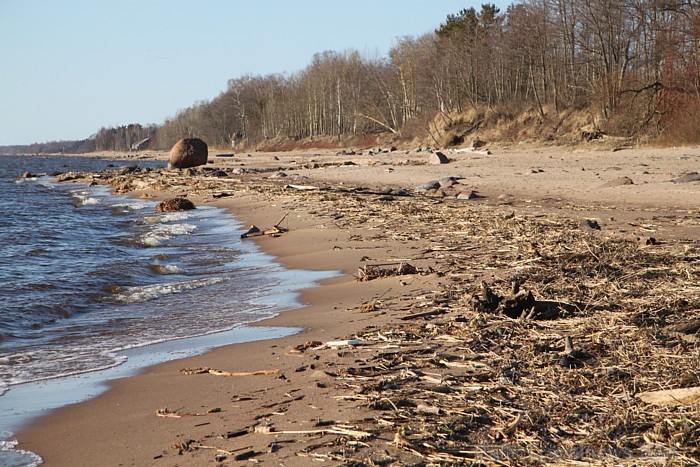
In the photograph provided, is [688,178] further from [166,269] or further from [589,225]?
[166,269]

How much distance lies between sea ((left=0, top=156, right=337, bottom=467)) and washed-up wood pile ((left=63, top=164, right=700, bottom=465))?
142 centimetres

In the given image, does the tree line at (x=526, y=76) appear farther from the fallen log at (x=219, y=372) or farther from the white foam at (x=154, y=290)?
the fallen log at (x=219, y=372)

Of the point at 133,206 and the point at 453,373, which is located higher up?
the point at 453,373

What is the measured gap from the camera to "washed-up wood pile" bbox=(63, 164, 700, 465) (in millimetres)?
2697

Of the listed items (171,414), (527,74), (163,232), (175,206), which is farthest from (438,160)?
(527,74)

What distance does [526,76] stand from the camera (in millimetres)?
46125

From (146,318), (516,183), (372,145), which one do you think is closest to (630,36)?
(516,183)

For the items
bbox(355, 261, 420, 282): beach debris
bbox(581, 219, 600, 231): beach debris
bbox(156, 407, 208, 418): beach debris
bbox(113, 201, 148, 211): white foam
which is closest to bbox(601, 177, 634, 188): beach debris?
bbox(581, 219, 600, 231): beach debris

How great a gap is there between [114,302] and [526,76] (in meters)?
42.4

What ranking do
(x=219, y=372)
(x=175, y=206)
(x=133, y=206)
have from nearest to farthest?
1. (x=219, y=372)
2. (x=175, y=206)
3. (x=133, y=206)

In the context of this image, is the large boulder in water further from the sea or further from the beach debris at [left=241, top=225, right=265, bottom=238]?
the beach debris at [left=241, top=225, right=265, bottom=238]

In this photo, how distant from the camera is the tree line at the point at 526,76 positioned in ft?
89.2

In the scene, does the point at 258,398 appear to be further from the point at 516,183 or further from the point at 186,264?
the point at 516,183

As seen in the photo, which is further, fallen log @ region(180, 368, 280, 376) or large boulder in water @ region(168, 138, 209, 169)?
large boulder in water @ region(168, 138, 209, 169)
